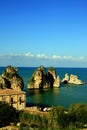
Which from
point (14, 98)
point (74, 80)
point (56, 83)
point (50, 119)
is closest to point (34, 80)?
point (56, 83)

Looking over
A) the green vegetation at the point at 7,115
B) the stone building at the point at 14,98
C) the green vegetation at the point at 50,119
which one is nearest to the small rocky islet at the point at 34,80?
the stone building at the point at 14,98

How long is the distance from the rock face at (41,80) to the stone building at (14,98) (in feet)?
187

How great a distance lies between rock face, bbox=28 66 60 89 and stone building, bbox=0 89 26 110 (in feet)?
187

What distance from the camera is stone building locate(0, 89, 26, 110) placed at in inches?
2653

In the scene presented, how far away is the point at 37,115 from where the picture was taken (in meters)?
55.5

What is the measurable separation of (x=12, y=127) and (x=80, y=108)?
Answer: 12390 mm

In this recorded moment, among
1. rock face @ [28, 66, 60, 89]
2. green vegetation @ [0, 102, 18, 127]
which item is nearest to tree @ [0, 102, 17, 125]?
green vegetation @ [0, 102, 18, 127]

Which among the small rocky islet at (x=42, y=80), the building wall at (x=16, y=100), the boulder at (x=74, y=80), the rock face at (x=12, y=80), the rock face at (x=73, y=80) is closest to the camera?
the building wall at (x=16, y=100)

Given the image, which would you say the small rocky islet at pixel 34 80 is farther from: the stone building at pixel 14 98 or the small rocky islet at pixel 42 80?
the stone building at pixel 14 98

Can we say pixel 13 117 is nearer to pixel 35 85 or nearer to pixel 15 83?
pixel 15 83

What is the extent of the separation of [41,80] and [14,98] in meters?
60.6

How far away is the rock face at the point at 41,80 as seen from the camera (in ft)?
419

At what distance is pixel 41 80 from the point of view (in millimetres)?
128875

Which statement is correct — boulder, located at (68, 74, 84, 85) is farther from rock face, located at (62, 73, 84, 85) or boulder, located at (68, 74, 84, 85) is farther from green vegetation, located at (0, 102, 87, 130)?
green vegetation, located at (0, 102, 87, 130)
